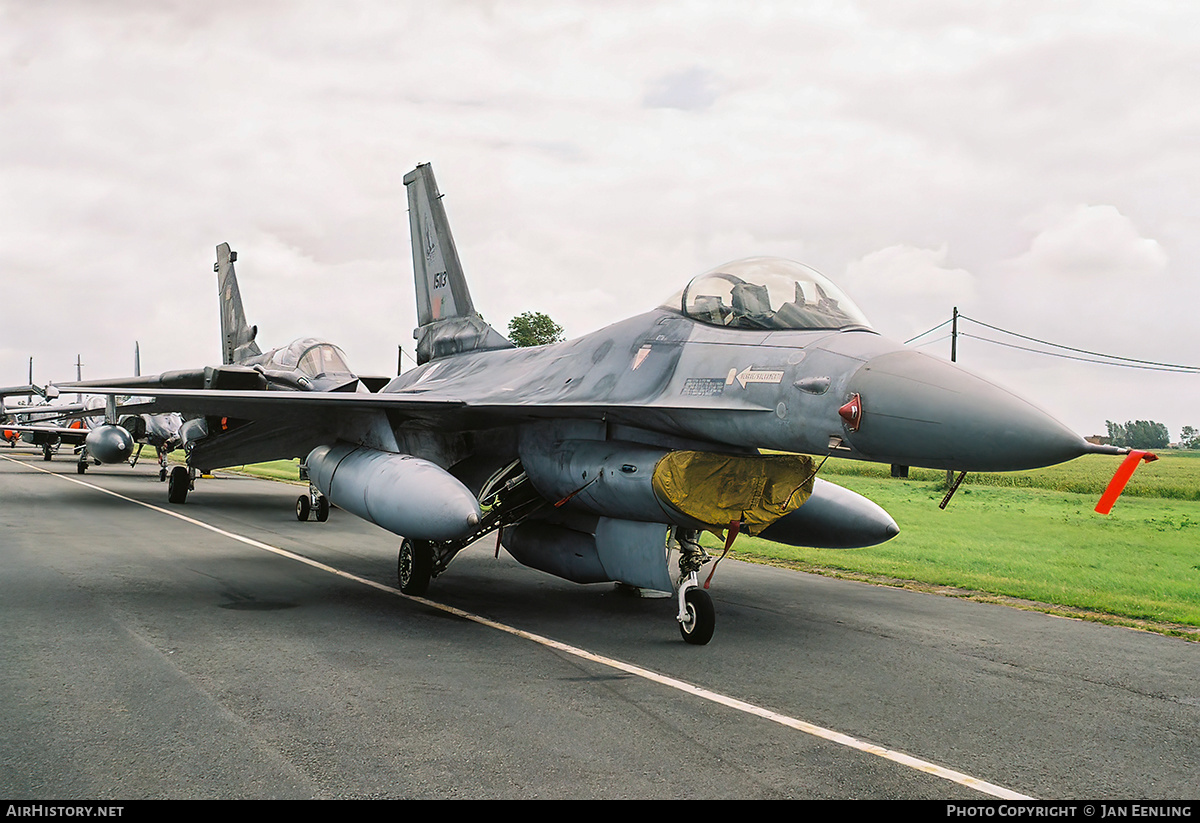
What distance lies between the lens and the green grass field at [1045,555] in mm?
9430

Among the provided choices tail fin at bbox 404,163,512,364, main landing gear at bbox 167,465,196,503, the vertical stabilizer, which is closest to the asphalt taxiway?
tail fin at bbox 404,163,512,364

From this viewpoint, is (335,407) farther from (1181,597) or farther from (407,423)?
(1181,597)

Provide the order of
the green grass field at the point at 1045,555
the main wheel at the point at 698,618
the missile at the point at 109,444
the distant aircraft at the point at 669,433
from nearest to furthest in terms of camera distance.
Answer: the distant aircraft at the point at 669,433, the main wheel at the point at 698,618, the green grass field at the point at 1045,555, the missile at the point at 109,444

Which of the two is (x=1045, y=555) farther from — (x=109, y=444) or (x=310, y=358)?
(x=109, y=444)

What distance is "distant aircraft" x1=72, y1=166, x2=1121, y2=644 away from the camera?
528cm

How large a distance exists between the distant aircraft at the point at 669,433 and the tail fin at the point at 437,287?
56.3 inches

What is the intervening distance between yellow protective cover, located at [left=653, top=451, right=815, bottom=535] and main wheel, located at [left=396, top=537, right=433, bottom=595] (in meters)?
3.24

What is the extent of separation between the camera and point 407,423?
30.7ft

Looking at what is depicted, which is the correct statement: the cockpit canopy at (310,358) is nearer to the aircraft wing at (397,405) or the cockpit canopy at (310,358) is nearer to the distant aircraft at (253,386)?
the distant aircraft at (253,386)

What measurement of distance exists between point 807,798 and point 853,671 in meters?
2.60

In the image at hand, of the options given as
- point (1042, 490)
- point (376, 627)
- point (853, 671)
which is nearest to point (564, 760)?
point (853, 671)

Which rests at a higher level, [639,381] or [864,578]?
[639,381]

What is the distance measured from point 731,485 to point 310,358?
524 inches

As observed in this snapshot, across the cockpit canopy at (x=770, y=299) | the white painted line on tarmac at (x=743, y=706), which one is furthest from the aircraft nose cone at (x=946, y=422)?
the white painted line on tarmac at (x=743, y=706)
